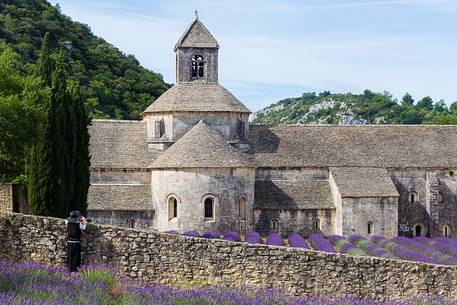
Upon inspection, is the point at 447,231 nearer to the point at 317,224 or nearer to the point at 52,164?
the point at 317,224

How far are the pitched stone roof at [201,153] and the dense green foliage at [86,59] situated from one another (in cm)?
2556

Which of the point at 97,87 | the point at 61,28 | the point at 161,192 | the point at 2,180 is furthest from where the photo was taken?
the point at 61,28

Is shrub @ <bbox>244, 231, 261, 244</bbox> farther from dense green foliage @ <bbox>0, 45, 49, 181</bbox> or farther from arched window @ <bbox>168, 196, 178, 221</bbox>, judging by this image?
dense green foliage @ <bbox>0, 45, 49, 181</bbox>

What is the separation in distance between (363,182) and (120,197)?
46.2 ft

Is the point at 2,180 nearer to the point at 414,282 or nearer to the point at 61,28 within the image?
the point at 414,282

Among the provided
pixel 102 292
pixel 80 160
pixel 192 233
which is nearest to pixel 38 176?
pixel 80 160

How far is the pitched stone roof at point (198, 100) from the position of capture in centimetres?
4647

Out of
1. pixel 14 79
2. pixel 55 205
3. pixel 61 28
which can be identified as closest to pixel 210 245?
pixel 55 205

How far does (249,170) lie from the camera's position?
4272 cm

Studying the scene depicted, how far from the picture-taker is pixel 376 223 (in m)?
44.6

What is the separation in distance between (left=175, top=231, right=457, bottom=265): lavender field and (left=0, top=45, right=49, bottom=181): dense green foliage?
777 cm

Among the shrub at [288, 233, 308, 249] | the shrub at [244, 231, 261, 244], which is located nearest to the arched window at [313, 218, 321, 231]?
the shrub at [288, 233, 308, 249]

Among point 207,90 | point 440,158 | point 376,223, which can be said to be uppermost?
point 207,90

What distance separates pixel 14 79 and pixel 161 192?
11763mm
